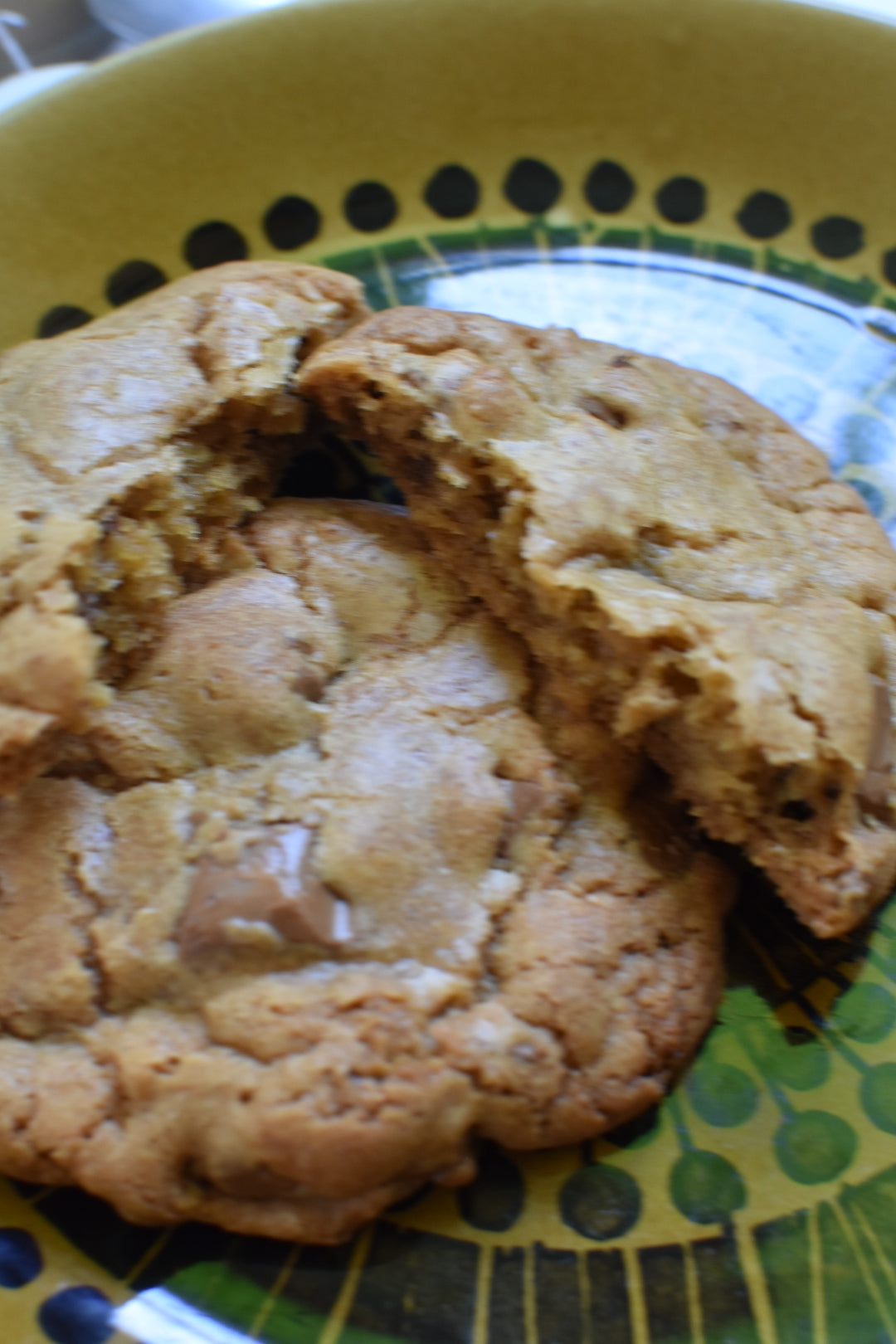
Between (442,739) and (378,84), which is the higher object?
(378,84)

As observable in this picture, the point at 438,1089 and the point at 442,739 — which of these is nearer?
the point at 438,1089

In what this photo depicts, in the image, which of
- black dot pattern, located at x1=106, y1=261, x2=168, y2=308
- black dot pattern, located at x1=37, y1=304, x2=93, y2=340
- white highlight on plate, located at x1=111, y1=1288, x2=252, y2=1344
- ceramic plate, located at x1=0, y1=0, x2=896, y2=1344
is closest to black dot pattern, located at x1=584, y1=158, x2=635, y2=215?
ceramic plate, located at x1=0, y1=0, x2=896, y2=1344

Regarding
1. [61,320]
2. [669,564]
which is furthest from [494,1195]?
[61,320]

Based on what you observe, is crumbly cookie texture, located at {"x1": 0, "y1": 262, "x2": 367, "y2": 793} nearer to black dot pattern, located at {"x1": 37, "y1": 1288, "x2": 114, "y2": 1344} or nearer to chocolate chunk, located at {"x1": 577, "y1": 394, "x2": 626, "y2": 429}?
chocolate chunk, located at {"x1": 577, "y1": 394, "x2": 626, "y2": 429}

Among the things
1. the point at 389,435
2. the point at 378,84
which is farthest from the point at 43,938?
the point at 378,84

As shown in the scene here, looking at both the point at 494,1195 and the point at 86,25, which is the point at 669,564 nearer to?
the point at 494,1195

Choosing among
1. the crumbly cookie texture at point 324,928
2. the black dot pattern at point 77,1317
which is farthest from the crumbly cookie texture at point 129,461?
the black dot pattern at point 77,1317

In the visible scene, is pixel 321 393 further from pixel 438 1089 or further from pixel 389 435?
pixel 438 1089
